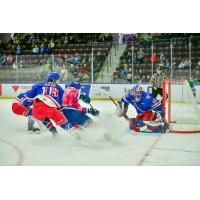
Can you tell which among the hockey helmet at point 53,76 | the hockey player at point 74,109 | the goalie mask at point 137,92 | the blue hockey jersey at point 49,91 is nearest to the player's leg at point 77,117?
the hockey player at point 74,109

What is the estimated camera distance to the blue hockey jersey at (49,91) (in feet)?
12.3

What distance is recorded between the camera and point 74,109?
3.74 metres

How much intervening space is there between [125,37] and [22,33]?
85 cm

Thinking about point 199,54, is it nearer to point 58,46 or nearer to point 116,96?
point 116,96

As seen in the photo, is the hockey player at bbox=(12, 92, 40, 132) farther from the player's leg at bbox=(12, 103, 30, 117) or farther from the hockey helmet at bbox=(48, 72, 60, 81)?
the hockey helmet at bbox=(48, 72, 60, 81)

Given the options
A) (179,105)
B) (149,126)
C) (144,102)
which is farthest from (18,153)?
(179,105)

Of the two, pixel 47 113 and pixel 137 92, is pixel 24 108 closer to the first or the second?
pixel 47 113

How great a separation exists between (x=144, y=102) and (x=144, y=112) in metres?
0.09

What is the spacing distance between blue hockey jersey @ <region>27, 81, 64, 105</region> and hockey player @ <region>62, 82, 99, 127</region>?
4cm

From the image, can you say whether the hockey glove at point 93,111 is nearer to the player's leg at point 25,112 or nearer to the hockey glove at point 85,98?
the hockey glove at point 85,98

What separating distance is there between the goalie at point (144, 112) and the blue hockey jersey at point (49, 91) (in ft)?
1.86

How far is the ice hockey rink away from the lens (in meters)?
3.26

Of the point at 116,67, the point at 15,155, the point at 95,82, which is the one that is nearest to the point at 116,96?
the point at 95,82

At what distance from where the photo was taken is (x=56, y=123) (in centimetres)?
374
